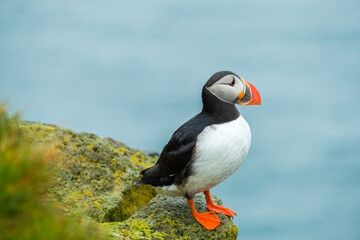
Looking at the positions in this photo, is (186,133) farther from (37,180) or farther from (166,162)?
(37,180)

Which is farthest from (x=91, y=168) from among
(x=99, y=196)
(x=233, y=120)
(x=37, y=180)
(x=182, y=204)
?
(x=37, y=180)

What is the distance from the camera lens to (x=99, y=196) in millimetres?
6512

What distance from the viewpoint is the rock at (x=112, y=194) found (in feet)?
19.1

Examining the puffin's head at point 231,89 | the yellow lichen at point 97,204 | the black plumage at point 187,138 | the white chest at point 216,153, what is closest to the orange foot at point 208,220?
the white chest at point 216,153

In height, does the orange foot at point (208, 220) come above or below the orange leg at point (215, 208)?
below

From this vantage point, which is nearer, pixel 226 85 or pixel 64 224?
pixel 64 224

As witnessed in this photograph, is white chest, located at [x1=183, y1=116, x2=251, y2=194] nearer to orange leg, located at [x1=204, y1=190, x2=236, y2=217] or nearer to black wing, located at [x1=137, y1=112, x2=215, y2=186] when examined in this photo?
black wing, located at [x1=137, y1=112, x2=215, y2=186]

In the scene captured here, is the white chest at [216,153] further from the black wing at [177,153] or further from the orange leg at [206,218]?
the orange leg at [206,218]

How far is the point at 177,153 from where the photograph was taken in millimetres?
5875

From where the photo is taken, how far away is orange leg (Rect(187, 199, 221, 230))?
595 centimetres

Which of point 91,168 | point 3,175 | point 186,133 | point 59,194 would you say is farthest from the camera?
point 91,168

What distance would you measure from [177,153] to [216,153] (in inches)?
18.9

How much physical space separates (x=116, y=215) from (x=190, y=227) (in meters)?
1.10

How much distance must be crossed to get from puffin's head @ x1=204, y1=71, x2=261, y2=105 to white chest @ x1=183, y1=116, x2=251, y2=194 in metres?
0.30
